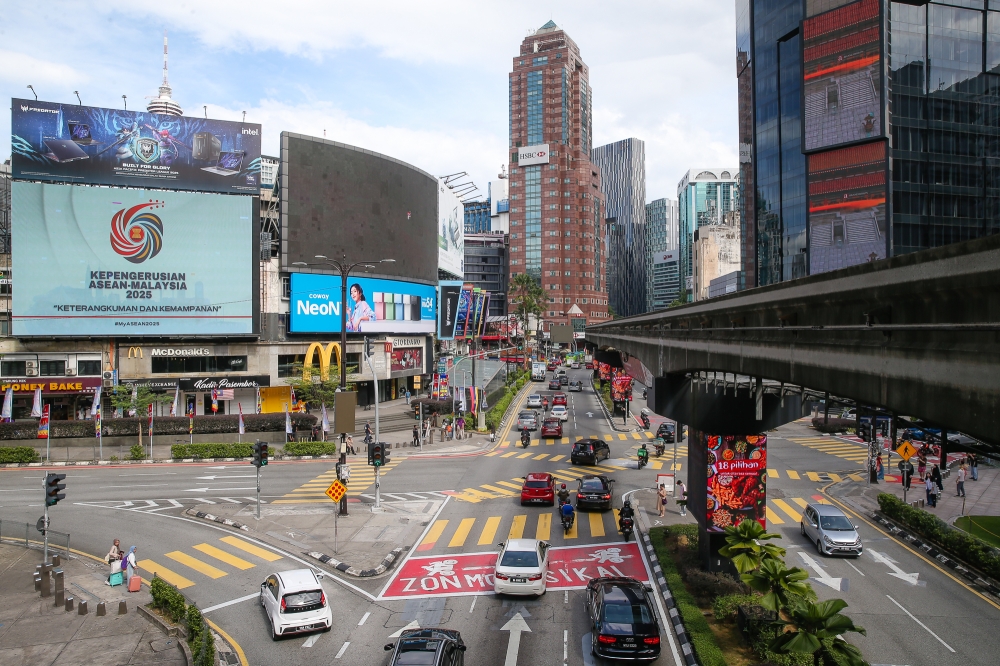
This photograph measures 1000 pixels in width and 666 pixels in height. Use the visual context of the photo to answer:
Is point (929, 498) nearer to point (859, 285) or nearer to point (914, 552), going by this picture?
point (914, 552)

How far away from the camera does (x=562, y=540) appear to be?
82.3 feet

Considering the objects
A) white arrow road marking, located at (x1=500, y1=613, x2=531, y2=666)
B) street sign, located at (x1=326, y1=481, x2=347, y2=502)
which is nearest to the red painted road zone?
white arrow road marking, located at (x1=500, y1=613, x2=531, y2=666)

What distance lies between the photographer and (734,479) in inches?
840

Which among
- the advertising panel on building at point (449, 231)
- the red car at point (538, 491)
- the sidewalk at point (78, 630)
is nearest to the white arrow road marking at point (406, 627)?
the sidewalk at point (78, 630)

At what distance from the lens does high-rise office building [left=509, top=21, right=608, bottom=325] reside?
6102 inches

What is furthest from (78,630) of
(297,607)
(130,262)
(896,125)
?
(896,125)

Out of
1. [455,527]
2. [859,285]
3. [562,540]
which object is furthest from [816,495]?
[859,285]

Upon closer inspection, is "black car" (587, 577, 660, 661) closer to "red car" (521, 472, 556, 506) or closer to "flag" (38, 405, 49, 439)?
"red car" (521, 472, 556, 506)

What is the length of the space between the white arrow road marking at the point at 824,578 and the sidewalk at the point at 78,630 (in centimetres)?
1809

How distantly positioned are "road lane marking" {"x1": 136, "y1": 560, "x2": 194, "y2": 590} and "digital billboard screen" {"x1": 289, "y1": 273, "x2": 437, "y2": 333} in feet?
130

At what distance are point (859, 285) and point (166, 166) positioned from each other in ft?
185

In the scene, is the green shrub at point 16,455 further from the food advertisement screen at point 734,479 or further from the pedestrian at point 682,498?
the food advertisement screen at point 734,479

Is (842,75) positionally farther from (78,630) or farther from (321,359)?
(78,630)

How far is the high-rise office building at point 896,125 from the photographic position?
7781cm
